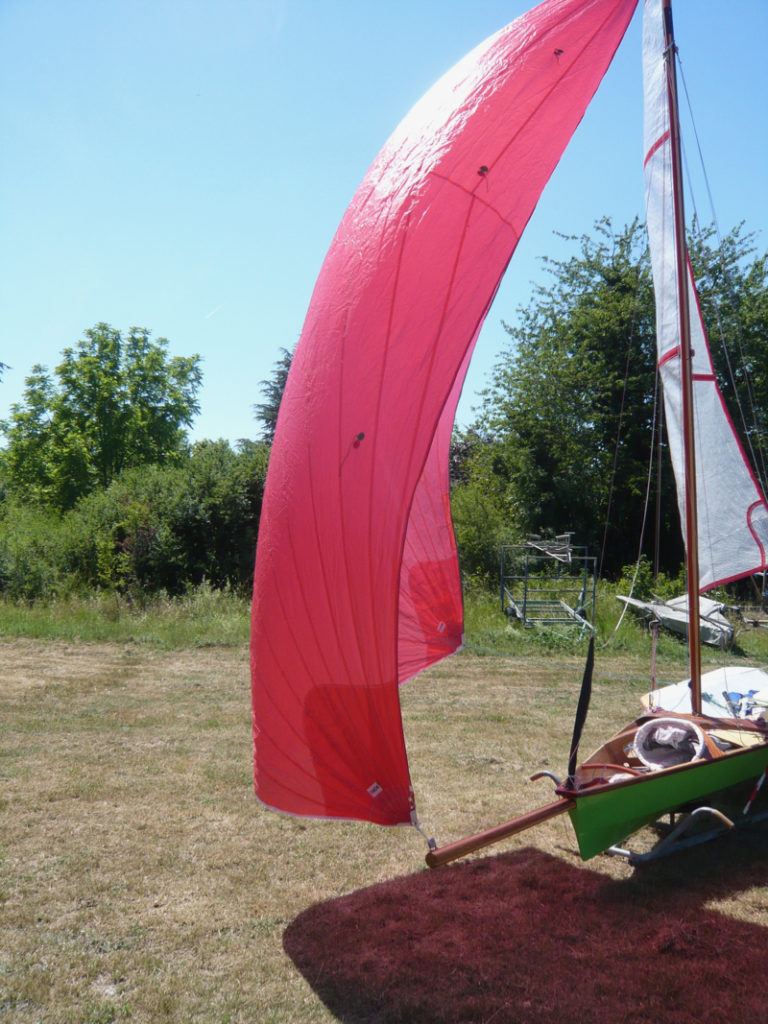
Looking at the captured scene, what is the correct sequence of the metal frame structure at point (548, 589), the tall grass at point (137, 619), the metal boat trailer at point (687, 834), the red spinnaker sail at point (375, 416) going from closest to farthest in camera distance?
the red spinnaker sail at point (375, 416) → the metal boat trailer at point (687, 834) → the tall grass at point (137, 619) → the metal frame structure at point (548, 589)

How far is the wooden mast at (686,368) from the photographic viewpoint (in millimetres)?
4344

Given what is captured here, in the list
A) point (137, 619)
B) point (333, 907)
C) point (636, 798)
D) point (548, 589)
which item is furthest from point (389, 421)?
point (548, 589)

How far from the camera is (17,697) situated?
23.3 ft

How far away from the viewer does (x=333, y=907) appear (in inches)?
135

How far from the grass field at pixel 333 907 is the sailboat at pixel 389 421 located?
45 centimetres

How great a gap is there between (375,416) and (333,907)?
7.36 ft

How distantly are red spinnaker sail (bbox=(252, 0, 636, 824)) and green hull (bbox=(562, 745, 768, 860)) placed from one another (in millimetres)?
785

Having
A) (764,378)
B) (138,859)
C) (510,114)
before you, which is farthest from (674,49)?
(764,378)

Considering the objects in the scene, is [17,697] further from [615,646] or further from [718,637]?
[718,637]

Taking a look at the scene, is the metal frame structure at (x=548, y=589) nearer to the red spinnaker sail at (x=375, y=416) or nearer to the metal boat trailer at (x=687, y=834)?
the metal boat trailer at (x=687, y=834)

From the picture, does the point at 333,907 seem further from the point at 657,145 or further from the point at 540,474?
the point at 540,474

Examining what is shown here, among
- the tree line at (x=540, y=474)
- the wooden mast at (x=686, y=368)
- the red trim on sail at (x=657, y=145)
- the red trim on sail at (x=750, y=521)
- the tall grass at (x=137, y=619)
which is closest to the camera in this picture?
the wooden mast at (x=686, y=368)

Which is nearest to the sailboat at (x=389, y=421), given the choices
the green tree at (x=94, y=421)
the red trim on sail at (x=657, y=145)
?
the red trim on sail at (x=657, y=145)

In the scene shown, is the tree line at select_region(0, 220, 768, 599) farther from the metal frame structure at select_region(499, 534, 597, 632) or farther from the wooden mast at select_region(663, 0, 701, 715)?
the wooden mast at select_region(663, 0, 701, 715)
